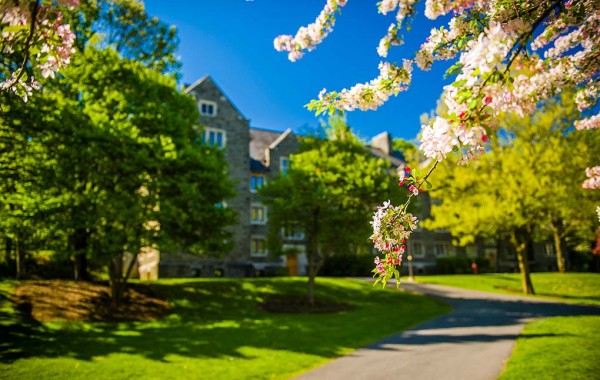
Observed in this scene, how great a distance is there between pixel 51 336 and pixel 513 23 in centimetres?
1496

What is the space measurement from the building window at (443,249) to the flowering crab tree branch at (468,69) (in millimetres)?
46701

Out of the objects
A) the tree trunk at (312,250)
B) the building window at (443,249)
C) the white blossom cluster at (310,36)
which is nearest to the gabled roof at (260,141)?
the tree trunk at (312,250)

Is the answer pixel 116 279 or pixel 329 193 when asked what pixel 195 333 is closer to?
pixel 116 279

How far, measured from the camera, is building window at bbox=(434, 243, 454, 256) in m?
49.5

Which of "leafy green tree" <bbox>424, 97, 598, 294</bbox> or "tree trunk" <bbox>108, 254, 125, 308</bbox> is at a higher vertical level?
"leafy green tree" <bbox>424, 97, 598, 294</bbox>

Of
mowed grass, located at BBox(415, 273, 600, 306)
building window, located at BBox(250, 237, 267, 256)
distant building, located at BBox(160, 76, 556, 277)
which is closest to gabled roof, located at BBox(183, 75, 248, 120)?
distant building, located at BBox(160, 76, 556, 277)

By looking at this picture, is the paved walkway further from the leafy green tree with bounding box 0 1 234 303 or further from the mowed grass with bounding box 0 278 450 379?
the leafy green tree with bounding box 0 1 234 303

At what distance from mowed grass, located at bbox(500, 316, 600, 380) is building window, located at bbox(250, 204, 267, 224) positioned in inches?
1029

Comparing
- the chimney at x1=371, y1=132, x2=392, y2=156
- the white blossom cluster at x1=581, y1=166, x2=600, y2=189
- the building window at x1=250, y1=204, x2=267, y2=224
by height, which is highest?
the chimney at x1=371, y1=132, x2=392, y2=156

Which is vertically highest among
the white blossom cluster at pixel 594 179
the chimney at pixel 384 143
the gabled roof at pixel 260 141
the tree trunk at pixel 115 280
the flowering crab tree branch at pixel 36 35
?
the chimney at pixel 384 143

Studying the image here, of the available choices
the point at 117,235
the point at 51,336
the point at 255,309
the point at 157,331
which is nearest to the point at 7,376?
the point at 51,336

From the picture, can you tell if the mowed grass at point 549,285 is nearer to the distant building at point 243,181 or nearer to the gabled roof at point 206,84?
the distant building at point 243,181

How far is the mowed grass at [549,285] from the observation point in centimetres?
2556

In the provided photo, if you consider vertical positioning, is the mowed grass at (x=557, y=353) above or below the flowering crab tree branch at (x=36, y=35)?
below
